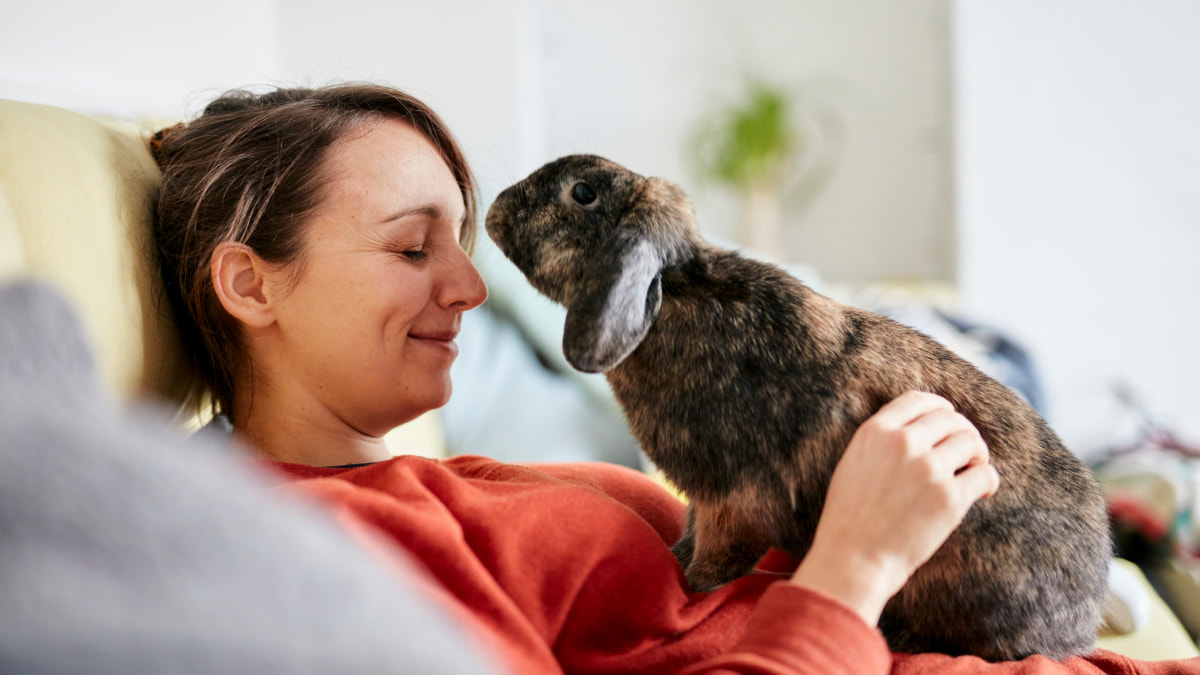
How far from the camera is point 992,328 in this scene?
2523mm

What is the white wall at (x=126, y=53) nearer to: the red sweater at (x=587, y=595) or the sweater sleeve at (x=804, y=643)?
the red sweater at (x=587, y=595)

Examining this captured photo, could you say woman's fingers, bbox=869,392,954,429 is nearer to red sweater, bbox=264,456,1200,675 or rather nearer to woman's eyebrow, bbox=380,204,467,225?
red sweater, bbox=264,456,1200,675

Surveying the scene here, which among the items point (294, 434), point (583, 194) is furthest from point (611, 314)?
point (294, 434)

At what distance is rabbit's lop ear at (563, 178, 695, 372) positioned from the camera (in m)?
0.76

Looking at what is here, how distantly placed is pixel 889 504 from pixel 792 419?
118 millimetres

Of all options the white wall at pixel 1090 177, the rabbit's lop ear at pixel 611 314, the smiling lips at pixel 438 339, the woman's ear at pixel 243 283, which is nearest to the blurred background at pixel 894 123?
the white wall at pixel 1090 177

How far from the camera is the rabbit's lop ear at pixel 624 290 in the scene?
0.76 m

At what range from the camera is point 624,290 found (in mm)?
768

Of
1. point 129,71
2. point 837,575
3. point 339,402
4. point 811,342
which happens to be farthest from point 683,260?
point 129,71

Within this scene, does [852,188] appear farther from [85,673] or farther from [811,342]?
[85,673]

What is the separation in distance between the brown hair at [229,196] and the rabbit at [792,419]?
41cm

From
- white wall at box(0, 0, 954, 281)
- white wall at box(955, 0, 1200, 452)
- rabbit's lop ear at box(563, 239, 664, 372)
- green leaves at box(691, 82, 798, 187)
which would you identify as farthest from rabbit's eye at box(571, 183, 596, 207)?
green leaves at box(691, 82, 798, 187)

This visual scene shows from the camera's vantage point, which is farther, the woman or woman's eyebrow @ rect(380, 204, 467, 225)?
woman's eyebrow @ rect(380, 204, 467, 225)

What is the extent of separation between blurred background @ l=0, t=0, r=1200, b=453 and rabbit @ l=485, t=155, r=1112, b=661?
72.2 inches
